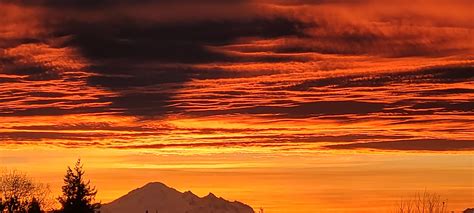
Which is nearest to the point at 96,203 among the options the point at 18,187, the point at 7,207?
the point at 7,207

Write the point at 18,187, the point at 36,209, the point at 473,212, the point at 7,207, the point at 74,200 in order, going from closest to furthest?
1. the point at 74,200
2. the point at 36,209
3. the point at 7,207
4. the point at 473,212
5. the point at 18,187

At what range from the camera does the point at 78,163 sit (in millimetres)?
88250

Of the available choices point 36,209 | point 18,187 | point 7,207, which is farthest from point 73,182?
point 18,187

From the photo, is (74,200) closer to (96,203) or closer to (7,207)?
(96,203)

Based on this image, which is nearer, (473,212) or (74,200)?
(74,200)

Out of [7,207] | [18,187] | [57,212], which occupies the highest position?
[18,187]

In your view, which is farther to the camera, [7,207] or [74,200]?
[7,207]

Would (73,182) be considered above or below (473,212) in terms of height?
below

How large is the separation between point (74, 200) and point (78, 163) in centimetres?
293

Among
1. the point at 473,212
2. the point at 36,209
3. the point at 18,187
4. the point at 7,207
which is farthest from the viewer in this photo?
the point at 18,187

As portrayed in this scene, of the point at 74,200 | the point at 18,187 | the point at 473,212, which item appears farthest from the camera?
the point at 18,187

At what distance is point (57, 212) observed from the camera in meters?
89.6

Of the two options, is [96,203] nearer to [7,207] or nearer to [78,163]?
[78,163]

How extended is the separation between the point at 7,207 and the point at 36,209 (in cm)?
2025
